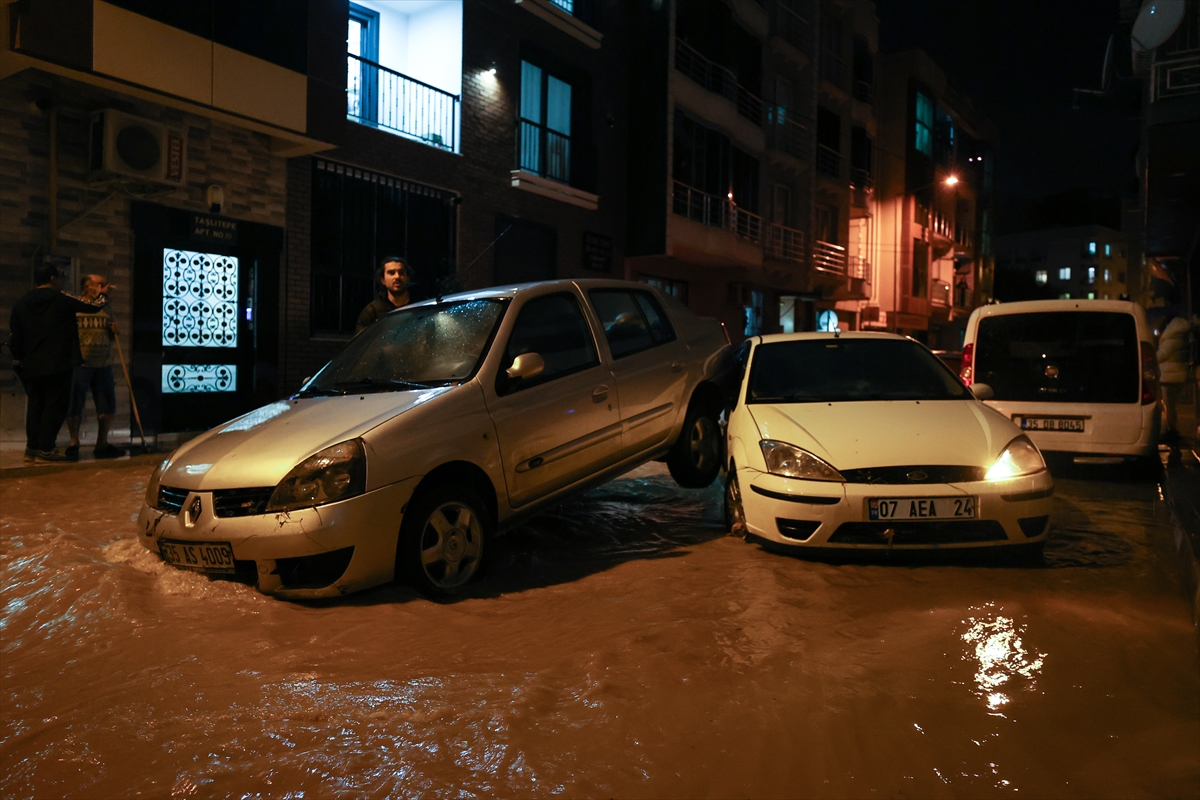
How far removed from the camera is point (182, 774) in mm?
2824

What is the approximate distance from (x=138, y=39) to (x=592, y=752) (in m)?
10.6

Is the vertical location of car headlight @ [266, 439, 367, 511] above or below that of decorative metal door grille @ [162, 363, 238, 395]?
below

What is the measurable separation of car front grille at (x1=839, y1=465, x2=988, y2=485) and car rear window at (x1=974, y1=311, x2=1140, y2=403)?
450 centimetres

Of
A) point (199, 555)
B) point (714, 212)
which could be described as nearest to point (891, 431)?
point (199, 555)

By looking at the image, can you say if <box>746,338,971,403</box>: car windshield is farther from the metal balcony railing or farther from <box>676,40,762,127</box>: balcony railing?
the metal balcony railing

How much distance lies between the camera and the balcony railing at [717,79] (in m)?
21.8

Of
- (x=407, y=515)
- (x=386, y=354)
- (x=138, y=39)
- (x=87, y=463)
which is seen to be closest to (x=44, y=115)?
(x=138, y=39)

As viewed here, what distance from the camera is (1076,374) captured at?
8797mm

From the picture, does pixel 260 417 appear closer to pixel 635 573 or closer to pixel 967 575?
pixel 635 573

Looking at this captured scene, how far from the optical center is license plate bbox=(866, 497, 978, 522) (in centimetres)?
491

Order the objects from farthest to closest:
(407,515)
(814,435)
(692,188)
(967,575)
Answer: (692,188)
(814,435)
(967,575)
(407,515)

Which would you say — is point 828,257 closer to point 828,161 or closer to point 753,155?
point 828,161

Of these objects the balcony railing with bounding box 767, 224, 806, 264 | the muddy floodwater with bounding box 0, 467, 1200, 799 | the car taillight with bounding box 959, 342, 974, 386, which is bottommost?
the muddy floodwater with bounding box 0, 467, 1200, 799

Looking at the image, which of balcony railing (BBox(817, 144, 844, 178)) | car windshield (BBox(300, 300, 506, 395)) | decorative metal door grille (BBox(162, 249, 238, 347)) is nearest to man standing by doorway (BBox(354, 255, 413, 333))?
car windshield (BBox(300, 300, 506, 395))
